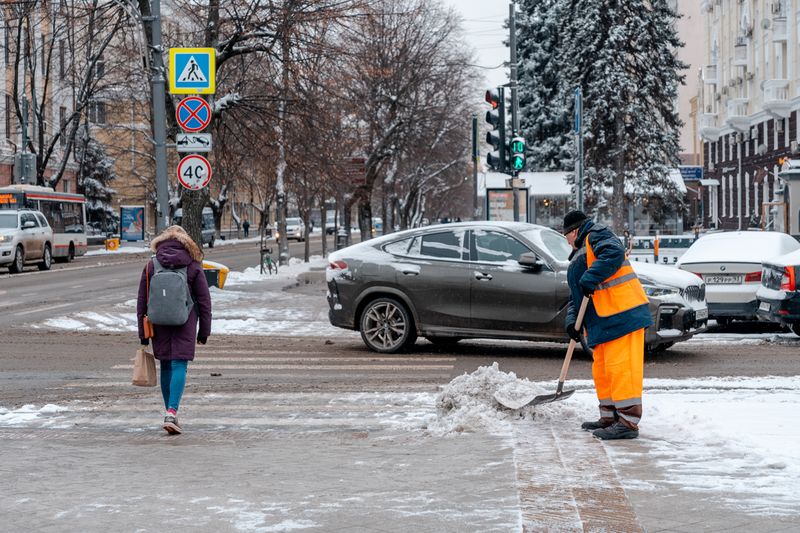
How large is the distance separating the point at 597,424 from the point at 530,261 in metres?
5.12

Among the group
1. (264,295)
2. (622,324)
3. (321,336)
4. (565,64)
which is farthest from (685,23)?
(622,324)

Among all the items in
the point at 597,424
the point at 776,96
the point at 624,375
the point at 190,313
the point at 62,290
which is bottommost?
the point at 597,424

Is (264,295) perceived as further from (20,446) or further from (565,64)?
(565,64)

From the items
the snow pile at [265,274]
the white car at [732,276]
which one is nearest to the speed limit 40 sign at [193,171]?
the white car at [732,276]

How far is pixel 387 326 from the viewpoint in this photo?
14.5 m

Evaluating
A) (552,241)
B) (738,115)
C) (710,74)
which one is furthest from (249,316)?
(710,74)

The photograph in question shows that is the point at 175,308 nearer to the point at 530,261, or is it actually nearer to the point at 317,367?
the point at 317,367

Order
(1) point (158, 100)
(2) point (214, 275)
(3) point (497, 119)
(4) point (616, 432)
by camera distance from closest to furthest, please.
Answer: (4) point (616, 432) < (1) point (158, 100) < (3) point (497, 119) < (2) point (214, 275)

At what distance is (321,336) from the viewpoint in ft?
56.5

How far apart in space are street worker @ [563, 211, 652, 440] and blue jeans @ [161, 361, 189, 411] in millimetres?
3007

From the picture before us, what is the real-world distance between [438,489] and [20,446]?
135 inches

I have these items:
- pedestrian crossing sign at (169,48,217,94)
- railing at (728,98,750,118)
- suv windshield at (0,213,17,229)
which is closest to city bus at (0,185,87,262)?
suv windshield at (0,213,17,229)

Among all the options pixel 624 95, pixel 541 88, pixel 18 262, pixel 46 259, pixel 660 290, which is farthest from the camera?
pixel 541 88

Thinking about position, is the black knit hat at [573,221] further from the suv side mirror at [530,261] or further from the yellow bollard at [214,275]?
the yellow bollard at [214,275]
